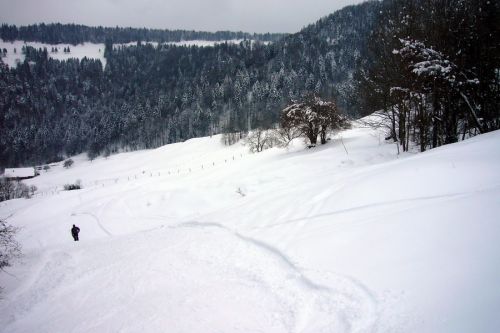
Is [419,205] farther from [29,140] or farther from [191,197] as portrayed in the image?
[29,140]

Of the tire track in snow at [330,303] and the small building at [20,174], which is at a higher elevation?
the tire track in snow at [330,303]

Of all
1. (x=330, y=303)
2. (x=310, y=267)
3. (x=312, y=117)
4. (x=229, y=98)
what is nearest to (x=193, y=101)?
(x=229, y=98)

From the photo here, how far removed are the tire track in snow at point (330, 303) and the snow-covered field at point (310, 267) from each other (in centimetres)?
3

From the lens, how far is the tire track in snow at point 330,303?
5.38m

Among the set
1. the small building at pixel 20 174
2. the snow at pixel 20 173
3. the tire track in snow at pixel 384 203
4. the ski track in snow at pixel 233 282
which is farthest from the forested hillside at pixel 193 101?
the tire track in snow at pixel 384 203

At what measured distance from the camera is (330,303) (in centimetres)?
608

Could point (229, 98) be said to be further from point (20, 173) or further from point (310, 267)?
point (310, 267)

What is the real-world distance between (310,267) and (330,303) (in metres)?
1.39

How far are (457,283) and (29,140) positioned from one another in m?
185

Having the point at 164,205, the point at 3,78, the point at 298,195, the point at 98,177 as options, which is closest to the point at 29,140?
the point at 3,78

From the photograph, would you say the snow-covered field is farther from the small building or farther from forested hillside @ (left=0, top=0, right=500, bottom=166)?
the small building

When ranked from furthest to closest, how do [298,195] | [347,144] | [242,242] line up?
[347,144]
[298,195]
[242,242]

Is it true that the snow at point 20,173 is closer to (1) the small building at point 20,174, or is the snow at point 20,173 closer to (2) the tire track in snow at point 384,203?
(1) the small building at point 20,174

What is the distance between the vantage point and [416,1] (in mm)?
17625
